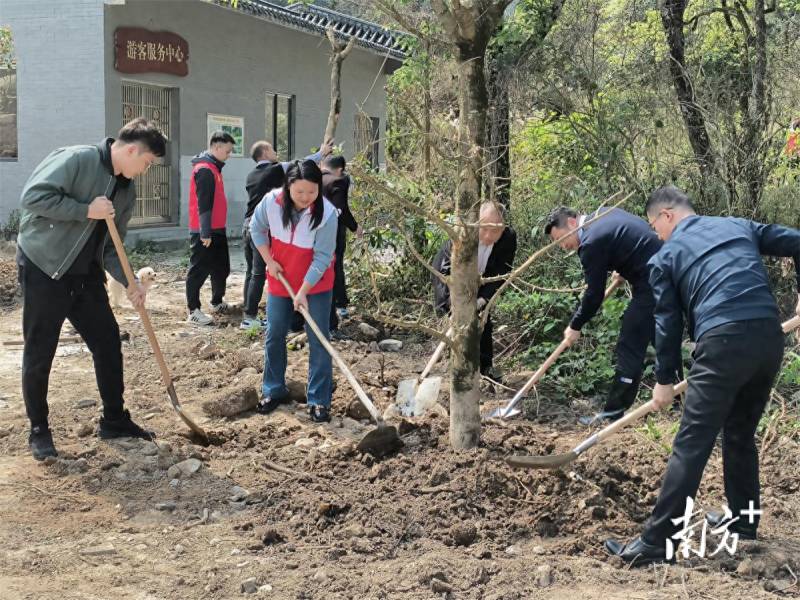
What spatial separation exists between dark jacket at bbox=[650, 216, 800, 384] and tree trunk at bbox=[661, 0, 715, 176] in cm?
494

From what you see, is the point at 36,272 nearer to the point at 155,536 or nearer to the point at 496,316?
the point at 155,536

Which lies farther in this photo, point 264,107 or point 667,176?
point 264,107

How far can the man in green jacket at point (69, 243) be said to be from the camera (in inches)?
180

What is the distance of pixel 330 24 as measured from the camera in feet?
56.1

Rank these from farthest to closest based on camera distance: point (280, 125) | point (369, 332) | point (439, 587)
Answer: point (280, 125)
point (369, 332)
point (439, 587)

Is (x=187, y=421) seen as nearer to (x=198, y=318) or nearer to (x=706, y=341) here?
(x=706, y=341)

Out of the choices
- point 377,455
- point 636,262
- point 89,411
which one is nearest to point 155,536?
point 377,455

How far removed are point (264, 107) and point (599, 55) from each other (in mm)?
8278

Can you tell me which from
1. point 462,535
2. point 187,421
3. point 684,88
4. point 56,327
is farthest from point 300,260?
point 684,88

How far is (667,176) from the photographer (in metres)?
8.68

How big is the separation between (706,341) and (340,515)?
1.84 meters

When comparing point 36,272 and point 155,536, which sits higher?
point 36,272

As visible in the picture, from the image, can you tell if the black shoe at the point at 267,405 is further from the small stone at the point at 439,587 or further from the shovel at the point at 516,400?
the small stone at the point at 439,587

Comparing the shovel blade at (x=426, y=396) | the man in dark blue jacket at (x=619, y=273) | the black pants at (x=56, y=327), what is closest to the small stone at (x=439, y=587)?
the shovel blade at (x=426, y=396)
